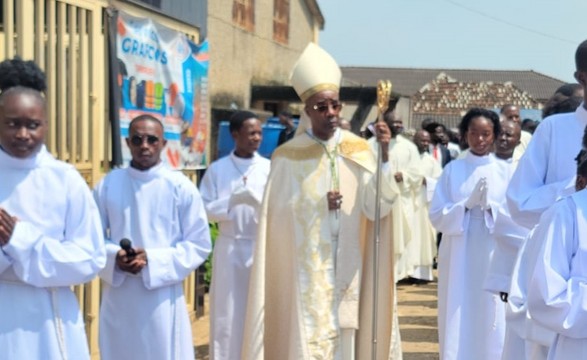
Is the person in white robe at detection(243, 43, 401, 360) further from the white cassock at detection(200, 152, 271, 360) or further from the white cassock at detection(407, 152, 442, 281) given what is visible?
the white cassock at detection(407, 152, 442, 281)

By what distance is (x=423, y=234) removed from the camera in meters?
14.9

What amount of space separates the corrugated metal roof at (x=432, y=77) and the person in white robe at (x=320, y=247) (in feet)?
163

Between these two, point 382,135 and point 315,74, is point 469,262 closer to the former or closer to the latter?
point 382,135

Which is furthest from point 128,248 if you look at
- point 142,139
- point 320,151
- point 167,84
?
point 167,84

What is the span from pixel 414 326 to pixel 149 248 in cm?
574

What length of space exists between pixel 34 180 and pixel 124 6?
3963 mm

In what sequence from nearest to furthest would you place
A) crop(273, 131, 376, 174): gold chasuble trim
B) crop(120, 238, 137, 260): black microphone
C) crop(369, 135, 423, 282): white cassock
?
1. crop(120, 238, 137, 260): black microphone
2. crop(273, 131, 376, 174): gold chasuble trim
3. crop(369, 135, 423, 282): white cassock

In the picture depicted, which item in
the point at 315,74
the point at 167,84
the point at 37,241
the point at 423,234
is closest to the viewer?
the point at 37,241

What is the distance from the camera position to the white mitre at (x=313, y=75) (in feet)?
22.3

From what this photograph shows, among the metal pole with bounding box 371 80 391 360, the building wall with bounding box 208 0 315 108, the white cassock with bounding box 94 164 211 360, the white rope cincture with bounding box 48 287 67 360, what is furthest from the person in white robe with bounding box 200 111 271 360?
the building wall with bounding box 208 0 315 108

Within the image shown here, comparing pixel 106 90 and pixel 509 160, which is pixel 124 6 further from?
pixel 509 160

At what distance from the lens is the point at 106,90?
807cm

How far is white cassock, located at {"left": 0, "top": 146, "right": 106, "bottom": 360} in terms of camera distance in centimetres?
450

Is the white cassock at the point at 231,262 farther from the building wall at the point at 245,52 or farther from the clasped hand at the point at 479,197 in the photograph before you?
the building wall at the point at 245,52
